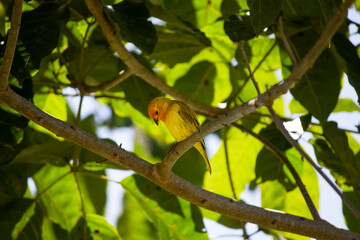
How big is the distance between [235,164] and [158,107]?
0.97m

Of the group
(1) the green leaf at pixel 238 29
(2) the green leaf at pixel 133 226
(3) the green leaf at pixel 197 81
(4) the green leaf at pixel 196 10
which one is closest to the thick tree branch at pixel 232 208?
(1) the green leaf at pixel 238 29

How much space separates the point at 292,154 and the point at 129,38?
1502 millimetres

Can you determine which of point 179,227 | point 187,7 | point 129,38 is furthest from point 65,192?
point 187,7

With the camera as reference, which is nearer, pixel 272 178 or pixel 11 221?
pixel 11 221

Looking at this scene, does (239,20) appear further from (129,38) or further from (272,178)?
(272,178)

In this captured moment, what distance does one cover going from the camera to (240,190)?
12.8ft

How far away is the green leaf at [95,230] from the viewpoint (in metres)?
3.33

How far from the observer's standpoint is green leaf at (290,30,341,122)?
3180mm

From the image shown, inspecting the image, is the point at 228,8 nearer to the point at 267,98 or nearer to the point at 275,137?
the point at 275,137

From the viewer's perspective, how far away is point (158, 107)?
3.43 metres

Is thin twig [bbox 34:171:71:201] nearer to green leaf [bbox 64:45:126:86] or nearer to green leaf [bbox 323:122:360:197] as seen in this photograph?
green leaf [bbox 64:45:126:86]

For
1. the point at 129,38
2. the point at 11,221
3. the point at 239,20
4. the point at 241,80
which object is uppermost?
the point at 241,80

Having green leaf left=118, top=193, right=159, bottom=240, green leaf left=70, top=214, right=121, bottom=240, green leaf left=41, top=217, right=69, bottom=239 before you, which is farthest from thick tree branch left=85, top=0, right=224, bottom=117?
green leaf left=41, top=217, right=69, bottom=239

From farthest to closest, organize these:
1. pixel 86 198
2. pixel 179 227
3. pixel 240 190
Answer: pixel 86 198, pixel 240 190, pixel 179 227
